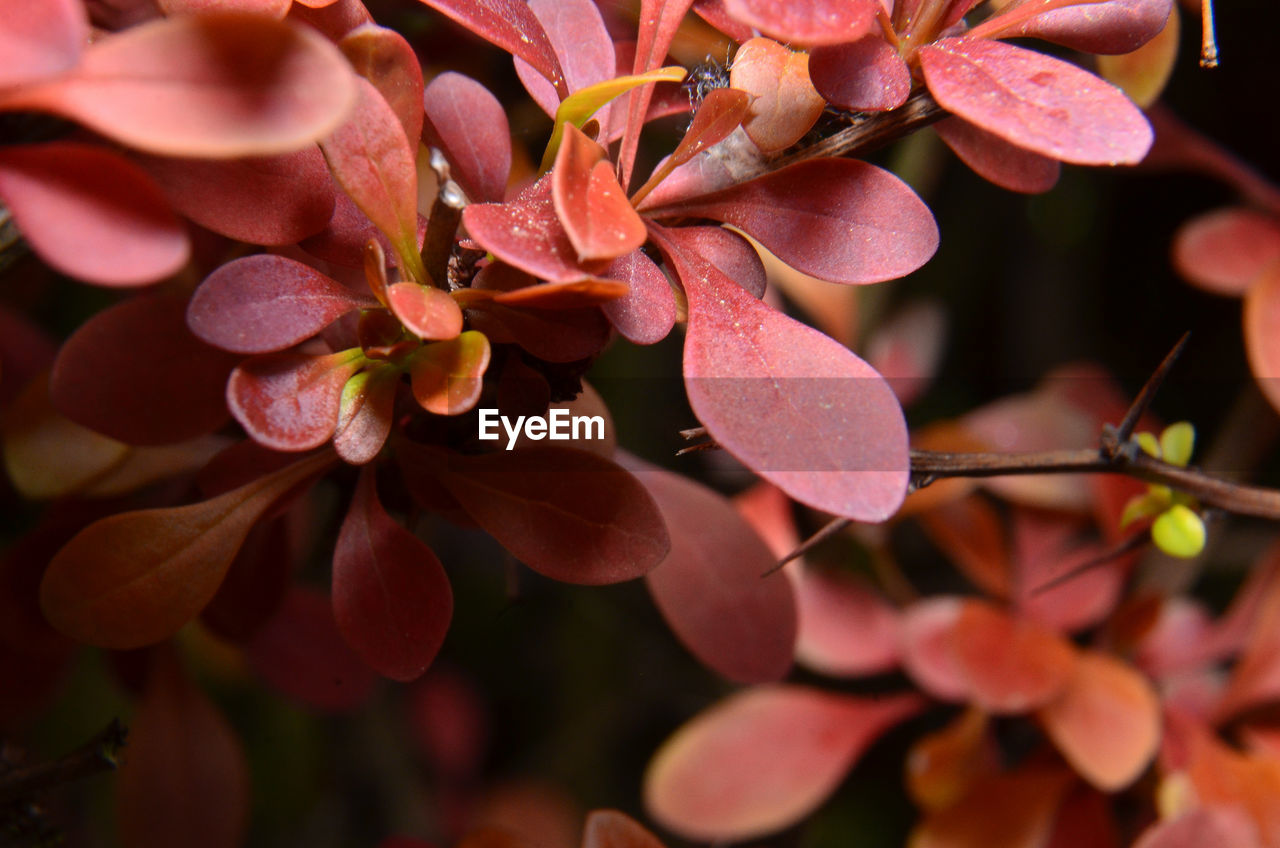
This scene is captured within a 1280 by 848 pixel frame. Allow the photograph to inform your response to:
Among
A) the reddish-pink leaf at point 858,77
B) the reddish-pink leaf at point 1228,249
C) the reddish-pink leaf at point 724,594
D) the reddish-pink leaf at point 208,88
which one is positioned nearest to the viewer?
the reddish-pink leaf at point 208,88

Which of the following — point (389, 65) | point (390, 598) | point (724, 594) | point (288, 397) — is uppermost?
point (389, 65)

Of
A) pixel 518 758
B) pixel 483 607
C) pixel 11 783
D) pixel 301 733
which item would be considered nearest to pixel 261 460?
pixel 11 783

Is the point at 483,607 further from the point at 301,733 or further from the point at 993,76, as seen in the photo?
the point at 993,76

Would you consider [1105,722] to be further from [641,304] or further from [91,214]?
[91,214]

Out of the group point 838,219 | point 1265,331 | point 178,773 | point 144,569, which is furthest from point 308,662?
point 1265,331

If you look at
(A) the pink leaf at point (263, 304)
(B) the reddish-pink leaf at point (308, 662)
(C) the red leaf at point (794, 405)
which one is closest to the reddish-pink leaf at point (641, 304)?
(C) the red leaf at point (794, 405)

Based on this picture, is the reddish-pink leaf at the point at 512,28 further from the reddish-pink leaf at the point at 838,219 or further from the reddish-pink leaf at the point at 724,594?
the reddish-pink leaf at the point at 724,594

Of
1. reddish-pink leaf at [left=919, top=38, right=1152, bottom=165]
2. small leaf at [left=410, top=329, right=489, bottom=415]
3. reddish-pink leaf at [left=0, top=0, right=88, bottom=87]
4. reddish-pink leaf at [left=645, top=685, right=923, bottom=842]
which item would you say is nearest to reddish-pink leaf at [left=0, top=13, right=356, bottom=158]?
reddish-pink leaf at [left=0, top=0, right=88, bottom=87]
